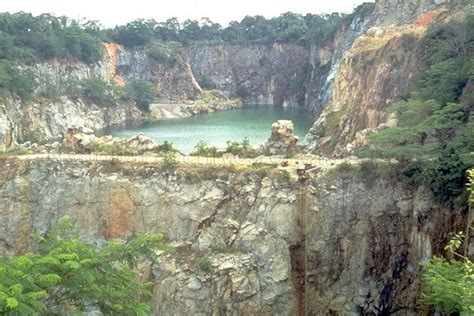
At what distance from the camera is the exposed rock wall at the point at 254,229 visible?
21.6 m

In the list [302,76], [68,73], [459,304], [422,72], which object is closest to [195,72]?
[302,76]

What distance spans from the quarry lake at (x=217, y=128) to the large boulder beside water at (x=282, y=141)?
1366cm

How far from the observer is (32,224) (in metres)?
24.6

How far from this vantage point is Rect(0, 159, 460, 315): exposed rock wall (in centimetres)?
2156

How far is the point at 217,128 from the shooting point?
59438mm

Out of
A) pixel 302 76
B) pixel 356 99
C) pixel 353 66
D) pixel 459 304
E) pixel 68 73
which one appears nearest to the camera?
pixel 459 304

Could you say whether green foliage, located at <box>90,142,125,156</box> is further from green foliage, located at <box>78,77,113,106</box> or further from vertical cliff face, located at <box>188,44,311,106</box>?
vertical cliff face, located at <box>188,44,311,106</box>

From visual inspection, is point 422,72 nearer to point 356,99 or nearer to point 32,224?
point 356,99

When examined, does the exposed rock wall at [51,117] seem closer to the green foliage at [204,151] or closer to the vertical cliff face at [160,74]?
the green foliage at [204,151]

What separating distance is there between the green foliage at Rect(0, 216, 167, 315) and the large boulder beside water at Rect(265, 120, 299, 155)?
1276cm

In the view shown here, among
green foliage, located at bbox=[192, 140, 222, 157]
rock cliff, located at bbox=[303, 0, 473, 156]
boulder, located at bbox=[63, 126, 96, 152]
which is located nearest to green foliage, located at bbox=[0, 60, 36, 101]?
boulder, located at bbox=[63, 126, 96, 152]

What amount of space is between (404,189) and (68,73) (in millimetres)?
48429

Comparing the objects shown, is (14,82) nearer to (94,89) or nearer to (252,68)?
(94,89)

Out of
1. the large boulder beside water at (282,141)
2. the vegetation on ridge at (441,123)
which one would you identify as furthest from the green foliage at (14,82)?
the vegetation on ridge at (441,123)
